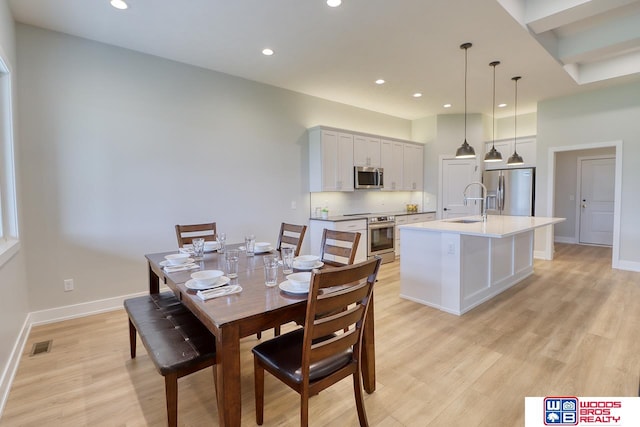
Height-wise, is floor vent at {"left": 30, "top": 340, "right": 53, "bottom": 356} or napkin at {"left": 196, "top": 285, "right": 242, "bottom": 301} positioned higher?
napkin at {"left": 196, "top": 285, "right": 242, "bottom": 301}

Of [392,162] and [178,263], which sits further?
[392,162]

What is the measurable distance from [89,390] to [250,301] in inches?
59.6

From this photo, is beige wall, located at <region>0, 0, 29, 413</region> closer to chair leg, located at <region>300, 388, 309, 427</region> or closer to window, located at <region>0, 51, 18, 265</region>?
window, located at <region>0, 51, 18, 265</region>

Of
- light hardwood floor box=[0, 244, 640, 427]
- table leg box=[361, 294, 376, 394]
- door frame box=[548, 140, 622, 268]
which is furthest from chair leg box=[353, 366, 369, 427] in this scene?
door frame box=[548, 140, 622, 268]

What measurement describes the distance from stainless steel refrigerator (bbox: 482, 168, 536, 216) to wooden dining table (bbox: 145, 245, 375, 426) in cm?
558

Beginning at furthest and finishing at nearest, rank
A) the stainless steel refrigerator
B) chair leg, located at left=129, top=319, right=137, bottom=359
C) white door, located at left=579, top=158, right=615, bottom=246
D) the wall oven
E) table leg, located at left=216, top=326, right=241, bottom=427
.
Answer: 1. white door, located at left=579, top=158, right=615, bottom=246
2. the stainless steel refrigerator
3. the wall oven
4. chair leg, located at left=129, top=319, right=137, bottom=359
5. table leg, located at left=216, top=326, right=241, bottom=427

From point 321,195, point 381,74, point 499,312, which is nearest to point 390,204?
point 321,195

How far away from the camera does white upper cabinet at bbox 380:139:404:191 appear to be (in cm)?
603

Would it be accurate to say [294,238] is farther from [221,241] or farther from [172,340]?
[172,340]

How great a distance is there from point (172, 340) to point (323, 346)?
0.90 metres

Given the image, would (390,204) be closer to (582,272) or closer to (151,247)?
(582,272)

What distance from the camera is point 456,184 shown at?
6586 mm

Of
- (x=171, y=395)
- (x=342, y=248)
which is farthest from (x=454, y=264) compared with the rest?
(x=171, y=395)

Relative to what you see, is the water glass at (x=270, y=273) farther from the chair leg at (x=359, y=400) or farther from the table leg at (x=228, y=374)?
the chair leg at (x=359, y=400)
